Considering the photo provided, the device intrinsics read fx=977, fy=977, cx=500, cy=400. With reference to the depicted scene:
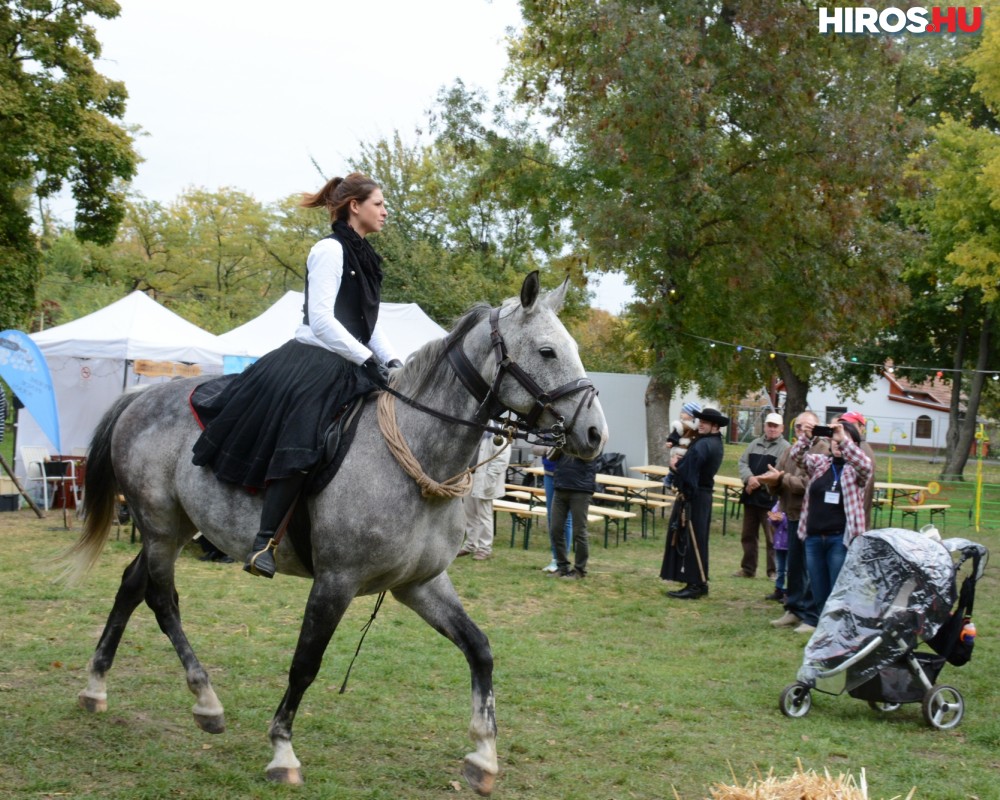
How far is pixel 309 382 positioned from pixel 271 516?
682 millimetres

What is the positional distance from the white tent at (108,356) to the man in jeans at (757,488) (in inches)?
345

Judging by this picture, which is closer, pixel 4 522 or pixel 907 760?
pixel 907 760

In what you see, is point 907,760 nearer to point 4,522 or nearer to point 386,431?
point 386,431

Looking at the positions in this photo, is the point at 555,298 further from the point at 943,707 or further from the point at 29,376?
the point at 29,376

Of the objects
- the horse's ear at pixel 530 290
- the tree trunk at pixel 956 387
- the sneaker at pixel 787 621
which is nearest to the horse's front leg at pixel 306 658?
the horse's ear at pixel 530 290

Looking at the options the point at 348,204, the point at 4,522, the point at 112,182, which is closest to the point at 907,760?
the point at 348,204

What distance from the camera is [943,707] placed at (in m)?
6.66

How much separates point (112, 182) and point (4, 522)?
38.5ft

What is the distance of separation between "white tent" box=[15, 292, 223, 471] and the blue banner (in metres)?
1.36

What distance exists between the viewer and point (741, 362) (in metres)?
25.9

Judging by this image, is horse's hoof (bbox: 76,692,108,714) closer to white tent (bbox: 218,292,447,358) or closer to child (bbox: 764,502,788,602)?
child (bbox: 764,502,788,602)

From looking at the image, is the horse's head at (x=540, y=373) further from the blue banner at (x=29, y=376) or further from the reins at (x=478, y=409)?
the blue banner at (x=29, y=376)

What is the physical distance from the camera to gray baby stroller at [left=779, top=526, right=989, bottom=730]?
657cm

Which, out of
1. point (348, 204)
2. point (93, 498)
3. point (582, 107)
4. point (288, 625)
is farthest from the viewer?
point (582, 107)
